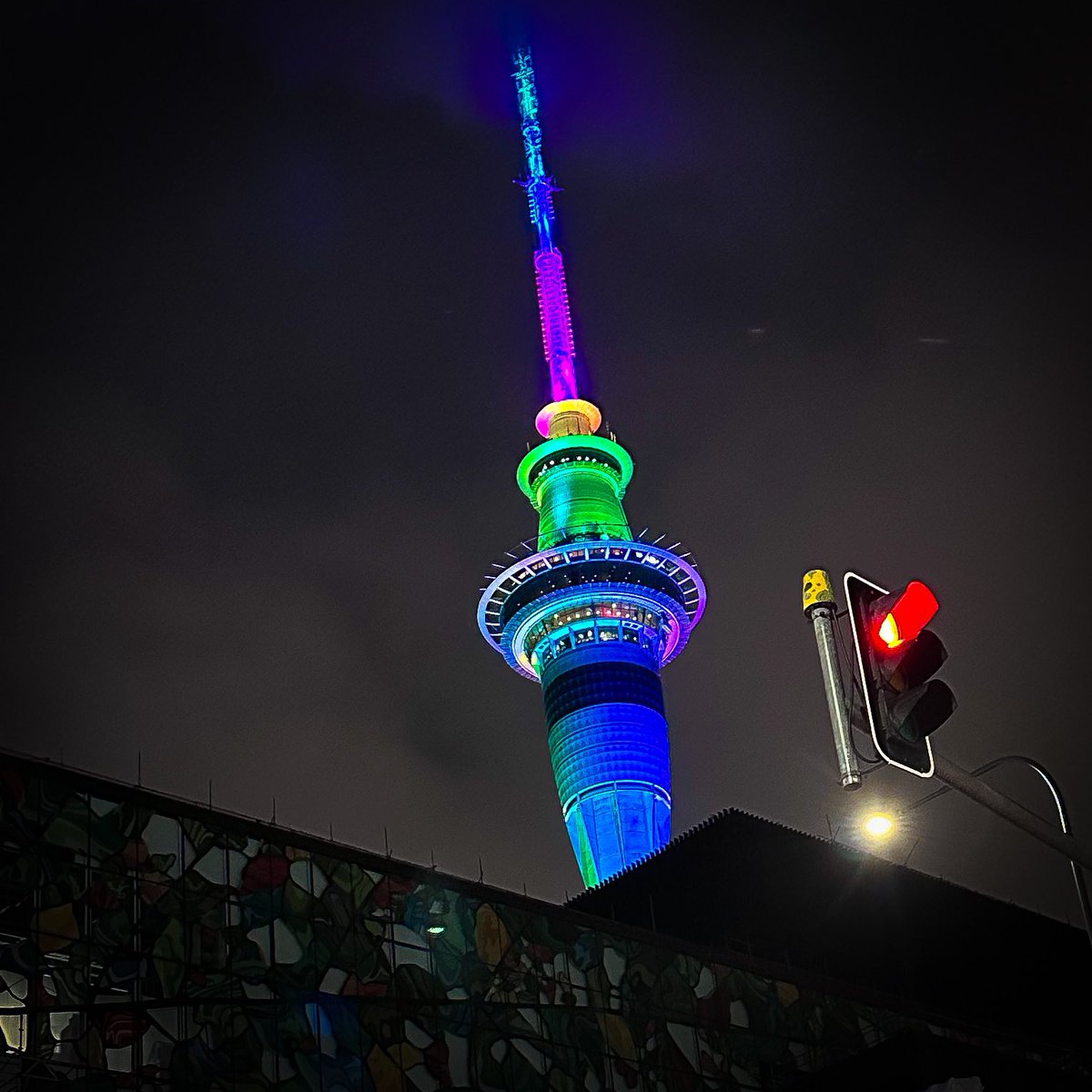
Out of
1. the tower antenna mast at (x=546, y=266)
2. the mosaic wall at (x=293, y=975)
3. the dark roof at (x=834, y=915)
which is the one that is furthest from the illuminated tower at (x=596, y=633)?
the mosaic wall at (x=293, y=975)

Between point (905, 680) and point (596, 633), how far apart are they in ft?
375

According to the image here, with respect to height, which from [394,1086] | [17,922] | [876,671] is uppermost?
[17,922]

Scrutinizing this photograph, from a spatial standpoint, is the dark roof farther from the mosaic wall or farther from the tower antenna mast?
the tower antenna mast

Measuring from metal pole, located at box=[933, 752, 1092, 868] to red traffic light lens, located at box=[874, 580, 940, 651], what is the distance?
913 millimetres

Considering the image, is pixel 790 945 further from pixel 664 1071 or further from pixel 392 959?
pixel 392 959

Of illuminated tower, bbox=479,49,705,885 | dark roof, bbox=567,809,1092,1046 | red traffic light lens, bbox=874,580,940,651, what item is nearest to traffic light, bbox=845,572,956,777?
red traffic light lens, bbox=874,580,940,651

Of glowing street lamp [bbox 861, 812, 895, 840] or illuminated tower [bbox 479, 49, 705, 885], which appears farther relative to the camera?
illuminated tower [bbox 479, 49, 705, 885]

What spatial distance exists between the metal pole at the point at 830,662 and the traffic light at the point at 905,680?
1.10ft

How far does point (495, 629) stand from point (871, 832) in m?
117

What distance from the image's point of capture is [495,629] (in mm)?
131375

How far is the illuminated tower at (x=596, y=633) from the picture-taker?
120188 millimetres

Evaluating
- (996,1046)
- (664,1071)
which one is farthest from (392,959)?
(996,1046)

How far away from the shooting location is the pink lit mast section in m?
143

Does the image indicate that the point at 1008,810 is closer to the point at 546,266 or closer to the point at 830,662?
the point at 830,662
